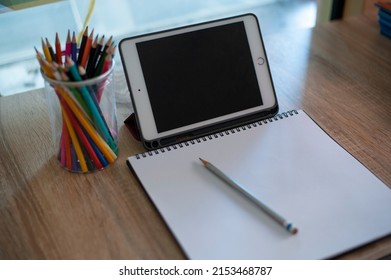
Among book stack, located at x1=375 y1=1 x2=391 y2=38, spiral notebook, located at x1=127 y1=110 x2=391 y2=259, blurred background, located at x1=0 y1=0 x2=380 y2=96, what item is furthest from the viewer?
blurred background, located at x1=0 y1=0 x2=380 y2=96

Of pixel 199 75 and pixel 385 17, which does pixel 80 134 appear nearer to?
pixel 199 75

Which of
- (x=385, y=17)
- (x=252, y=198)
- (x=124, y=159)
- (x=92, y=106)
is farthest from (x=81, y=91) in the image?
(x=385, y=17)

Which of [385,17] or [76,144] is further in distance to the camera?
[385,17]

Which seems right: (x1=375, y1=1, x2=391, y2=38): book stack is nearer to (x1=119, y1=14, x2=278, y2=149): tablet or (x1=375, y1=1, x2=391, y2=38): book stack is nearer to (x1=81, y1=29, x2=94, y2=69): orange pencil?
(x1=119, y1=14, x2=278, y2=149): tablet

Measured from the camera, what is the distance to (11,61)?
2.13 metres

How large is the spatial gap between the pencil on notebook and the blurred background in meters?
1.33

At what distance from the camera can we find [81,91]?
26.2 inches

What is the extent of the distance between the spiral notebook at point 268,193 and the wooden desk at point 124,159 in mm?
26

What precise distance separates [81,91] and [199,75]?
21cm

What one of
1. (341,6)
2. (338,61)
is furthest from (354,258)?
(341,6)

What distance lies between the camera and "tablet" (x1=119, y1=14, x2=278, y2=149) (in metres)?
0.76

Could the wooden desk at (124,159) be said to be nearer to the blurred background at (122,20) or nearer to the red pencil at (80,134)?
Result: the red pencil at (80,134)

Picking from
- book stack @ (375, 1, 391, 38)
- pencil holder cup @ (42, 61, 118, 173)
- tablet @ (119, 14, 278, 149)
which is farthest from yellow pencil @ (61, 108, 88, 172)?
book stack @ (375, 1, 391, 38)

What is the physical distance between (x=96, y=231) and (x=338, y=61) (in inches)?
26.0
